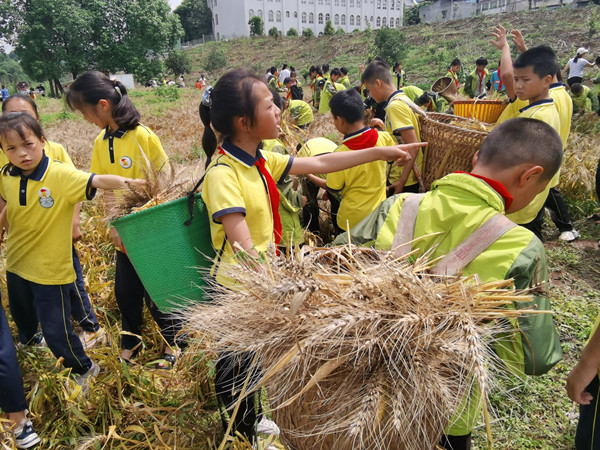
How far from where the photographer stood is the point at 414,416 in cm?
90

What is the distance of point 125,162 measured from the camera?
261cm

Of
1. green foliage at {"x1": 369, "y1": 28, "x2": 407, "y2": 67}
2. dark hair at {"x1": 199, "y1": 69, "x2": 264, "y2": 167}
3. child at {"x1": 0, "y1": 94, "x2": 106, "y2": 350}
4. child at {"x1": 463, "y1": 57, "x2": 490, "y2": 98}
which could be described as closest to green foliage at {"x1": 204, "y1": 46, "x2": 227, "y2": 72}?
green foliage at {"x1": 369, "y1": 28, "x2": 407, "y2": 67}

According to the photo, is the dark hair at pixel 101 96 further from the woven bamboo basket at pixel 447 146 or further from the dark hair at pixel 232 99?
the woven bamboo basket at pixel 447 146

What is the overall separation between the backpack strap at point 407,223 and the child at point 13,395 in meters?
2.12

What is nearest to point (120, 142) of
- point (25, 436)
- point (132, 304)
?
point (132, 304)

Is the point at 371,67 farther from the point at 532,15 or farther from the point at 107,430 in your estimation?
the point at 532,15

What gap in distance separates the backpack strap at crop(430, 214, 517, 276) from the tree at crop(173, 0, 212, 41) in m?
71.7

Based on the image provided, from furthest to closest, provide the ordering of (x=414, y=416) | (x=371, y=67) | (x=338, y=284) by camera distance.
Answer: (x=371, y=67), (x=338, y=284), (x=414, y=416)

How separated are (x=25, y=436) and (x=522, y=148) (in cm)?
274

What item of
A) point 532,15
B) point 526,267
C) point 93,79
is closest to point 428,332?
point 526,267

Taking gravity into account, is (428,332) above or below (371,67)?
below

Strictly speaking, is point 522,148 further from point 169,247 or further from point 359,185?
point 359,185

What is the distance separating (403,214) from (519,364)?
603mm

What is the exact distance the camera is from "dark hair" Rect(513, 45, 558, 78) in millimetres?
2809
